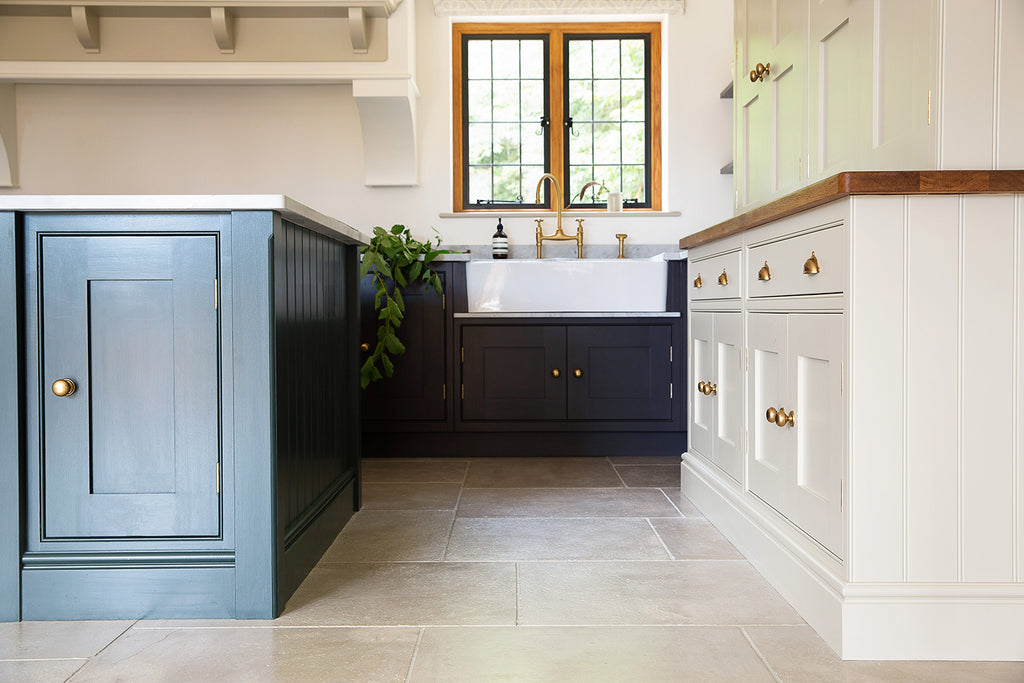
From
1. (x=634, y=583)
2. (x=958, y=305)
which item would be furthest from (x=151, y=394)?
(x=958, y=305)

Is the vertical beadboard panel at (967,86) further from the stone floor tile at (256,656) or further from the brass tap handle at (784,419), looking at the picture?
the stone floor tile at (256,656)

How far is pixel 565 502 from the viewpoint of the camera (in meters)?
2.57

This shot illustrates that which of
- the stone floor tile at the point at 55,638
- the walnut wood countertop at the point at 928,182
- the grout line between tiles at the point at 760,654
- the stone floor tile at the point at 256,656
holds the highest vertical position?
the walnut wood countertop at the point at 928,182

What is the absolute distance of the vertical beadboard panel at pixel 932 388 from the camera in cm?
136

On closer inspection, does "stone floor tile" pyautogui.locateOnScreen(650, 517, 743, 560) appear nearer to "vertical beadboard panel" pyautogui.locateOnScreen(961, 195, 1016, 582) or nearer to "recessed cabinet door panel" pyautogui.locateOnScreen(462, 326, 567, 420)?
"vertical beadboard panel" pyautogui.locateOnScreen(961, 195, 1016, 582)

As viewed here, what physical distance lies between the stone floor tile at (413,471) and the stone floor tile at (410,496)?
0.29ft

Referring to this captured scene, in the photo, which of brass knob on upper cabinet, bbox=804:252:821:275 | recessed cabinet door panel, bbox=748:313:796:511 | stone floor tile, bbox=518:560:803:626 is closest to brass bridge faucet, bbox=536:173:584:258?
recessed cabinet door panel, bbox=748:313:796:511

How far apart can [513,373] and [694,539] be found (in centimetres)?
142

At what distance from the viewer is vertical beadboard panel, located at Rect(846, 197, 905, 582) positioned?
1367 mm

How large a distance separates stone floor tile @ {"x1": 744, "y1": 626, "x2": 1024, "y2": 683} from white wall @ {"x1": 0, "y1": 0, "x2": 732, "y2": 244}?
2.66 m

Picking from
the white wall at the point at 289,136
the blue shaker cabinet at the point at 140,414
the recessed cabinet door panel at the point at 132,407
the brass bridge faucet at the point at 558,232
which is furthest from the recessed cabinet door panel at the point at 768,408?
the white wall at the point at 289,136

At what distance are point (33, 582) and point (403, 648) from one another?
30.4 inches

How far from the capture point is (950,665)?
4.39 feet

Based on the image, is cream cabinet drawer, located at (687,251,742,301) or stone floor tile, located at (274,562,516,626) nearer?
stone floor tile, located at (274,562,516,626)
